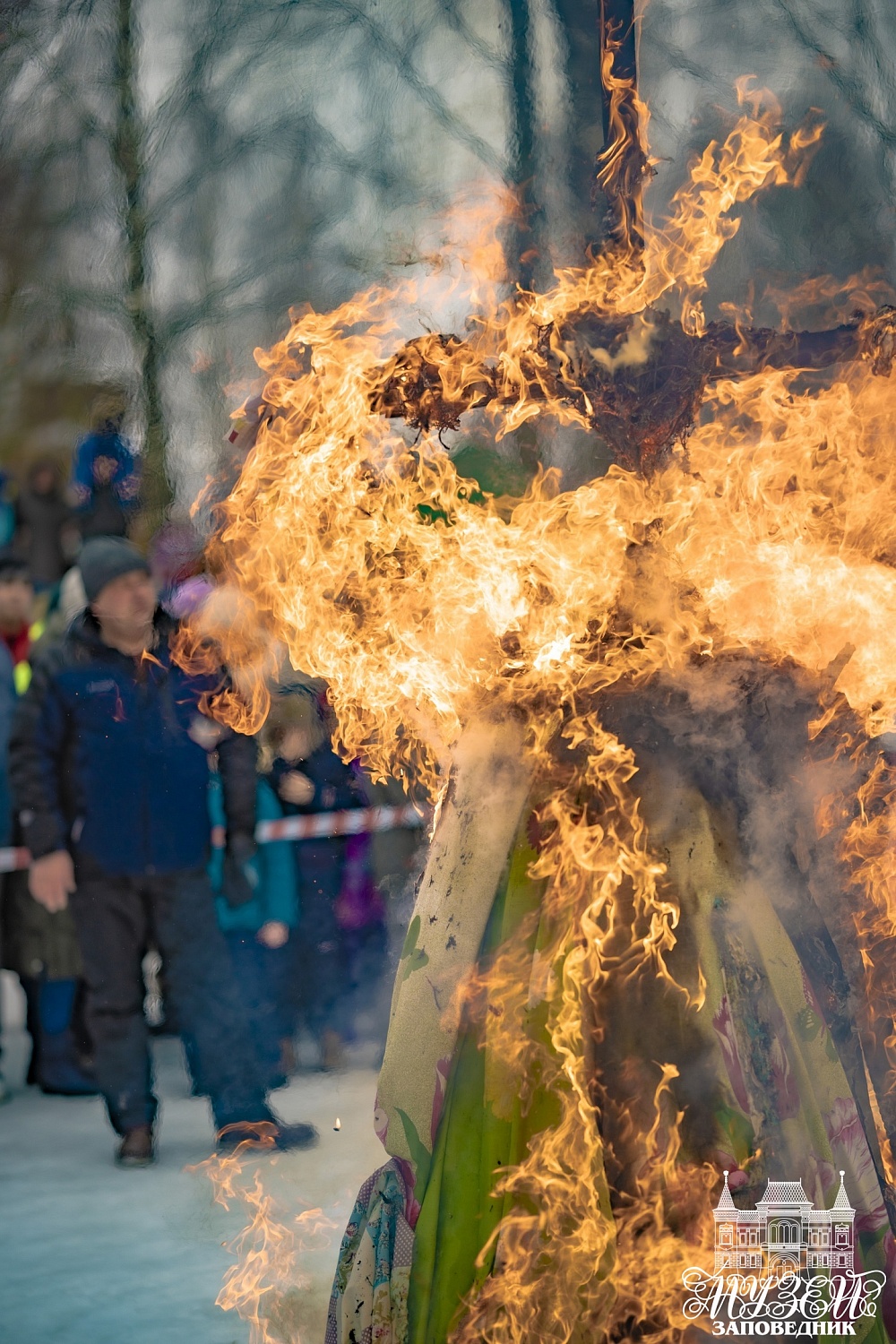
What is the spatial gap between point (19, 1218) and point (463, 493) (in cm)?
265

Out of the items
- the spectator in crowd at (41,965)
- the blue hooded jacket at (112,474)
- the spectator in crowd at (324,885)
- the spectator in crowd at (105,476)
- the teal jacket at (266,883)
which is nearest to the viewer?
the teal jacket at (266,883)

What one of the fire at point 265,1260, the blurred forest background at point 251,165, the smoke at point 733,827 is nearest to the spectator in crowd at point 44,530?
the blurred forest background at point 251,165

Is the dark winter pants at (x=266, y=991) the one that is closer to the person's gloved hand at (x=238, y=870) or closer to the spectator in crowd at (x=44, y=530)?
the person's gloved hand at (x=238, y=870)

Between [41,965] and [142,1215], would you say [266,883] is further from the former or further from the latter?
[142,1215]

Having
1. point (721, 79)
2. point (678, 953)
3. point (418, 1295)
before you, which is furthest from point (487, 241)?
point (721, 79)

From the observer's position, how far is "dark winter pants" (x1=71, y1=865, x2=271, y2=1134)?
3.97 metres

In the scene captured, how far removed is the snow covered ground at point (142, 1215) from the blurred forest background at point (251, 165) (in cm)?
360

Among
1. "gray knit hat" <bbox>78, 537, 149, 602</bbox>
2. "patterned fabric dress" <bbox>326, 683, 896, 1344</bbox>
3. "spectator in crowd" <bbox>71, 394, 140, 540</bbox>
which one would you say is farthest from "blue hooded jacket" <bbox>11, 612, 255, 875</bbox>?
"patterned fabric dress" <bbox>326, 683, 896, 1344</bbox>

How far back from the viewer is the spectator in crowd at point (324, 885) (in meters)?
4.79

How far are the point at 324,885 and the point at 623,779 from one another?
296 centimetres

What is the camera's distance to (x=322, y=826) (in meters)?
4.96

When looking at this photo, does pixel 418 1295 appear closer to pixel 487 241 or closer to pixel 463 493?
pixel 463 493

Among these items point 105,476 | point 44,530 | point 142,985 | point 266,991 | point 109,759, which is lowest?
point 266,991

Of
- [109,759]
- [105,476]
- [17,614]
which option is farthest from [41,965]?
[105,476]
